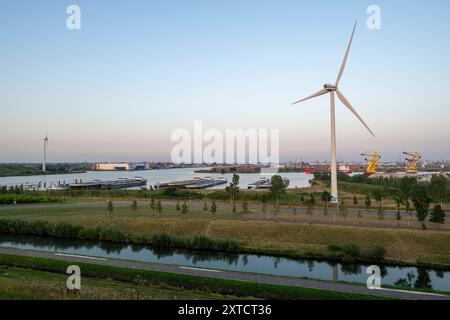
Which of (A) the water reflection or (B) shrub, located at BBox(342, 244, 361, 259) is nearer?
(A) the water reflection

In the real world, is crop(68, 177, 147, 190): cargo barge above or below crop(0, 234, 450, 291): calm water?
above

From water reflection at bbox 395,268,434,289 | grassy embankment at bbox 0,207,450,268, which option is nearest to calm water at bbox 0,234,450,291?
water reflection at bbox 395,268,434,289

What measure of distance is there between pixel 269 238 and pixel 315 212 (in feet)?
37.5

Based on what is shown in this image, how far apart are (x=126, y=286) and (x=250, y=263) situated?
9.90m

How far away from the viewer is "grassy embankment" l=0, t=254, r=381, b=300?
14234 millimetres

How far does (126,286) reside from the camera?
1733cm

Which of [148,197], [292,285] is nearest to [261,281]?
[292,285]

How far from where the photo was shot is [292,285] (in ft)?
55.8

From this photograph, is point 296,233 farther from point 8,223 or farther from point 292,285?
point 8,223

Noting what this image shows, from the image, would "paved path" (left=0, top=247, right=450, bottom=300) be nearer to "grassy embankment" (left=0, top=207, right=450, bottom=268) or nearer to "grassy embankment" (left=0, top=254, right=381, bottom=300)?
"grassy embankment" (left=0, top=254, right=381, bottom=300)

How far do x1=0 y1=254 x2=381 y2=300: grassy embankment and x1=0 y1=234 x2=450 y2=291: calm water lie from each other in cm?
548

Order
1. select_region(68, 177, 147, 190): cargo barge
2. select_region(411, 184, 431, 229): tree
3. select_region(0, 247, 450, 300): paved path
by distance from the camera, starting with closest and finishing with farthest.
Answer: select_region(0, 247, 450, 300): paved path
select_region(411, 184, 431, 229): tree
select_region(68, 177, 147, 190): cargo barge

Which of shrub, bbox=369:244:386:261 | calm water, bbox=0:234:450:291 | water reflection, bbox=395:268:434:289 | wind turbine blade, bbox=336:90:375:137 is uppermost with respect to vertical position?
wind turbine blade, bbox=336:90:375:137

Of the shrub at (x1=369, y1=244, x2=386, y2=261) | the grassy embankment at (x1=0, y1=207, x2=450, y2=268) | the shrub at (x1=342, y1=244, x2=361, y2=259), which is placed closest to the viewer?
the shrub at (x1=369, y1=244, x2=386, y2=261)
